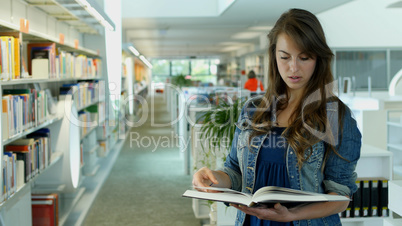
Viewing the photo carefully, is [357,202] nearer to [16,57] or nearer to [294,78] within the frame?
[294,78]

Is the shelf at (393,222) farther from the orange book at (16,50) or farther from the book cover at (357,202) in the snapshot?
the orange book at (16,50)

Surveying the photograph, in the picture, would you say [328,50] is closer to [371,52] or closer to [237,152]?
[237,152]

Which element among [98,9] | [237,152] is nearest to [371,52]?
[98,9]

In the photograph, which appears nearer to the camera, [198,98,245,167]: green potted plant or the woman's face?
the woman's face

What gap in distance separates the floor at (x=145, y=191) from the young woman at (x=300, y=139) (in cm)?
297

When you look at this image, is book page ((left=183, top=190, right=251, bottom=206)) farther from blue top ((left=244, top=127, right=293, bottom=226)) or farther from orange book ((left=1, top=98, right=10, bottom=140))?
orange book ((left=1, top=98, right=10, bottom=140))

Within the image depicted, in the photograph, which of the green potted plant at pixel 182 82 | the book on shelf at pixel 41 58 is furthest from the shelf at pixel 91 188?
the green potted plant at pixel 182 82

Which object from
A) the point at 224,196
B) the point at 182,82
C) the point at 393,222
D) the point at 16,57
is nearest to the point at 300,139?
the point at 224,196

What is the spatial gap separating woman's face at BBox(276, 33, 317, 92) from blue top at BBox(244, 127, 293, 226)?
0.17 m

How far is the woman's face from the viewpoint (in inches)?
54.9

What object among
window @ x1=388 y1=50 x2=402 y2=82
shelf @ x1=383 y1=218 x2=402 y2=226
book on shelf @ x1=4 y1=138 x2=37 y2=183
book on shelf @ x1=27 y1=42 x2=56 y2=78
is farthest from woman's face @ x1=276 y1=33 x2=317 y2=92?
window @ x1=388 y1=50 x2=402 y2=82

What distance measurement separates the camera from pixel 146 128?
11312mm

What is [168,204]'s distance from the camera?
16.3 ft

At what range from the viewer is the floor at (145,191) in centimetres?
448
